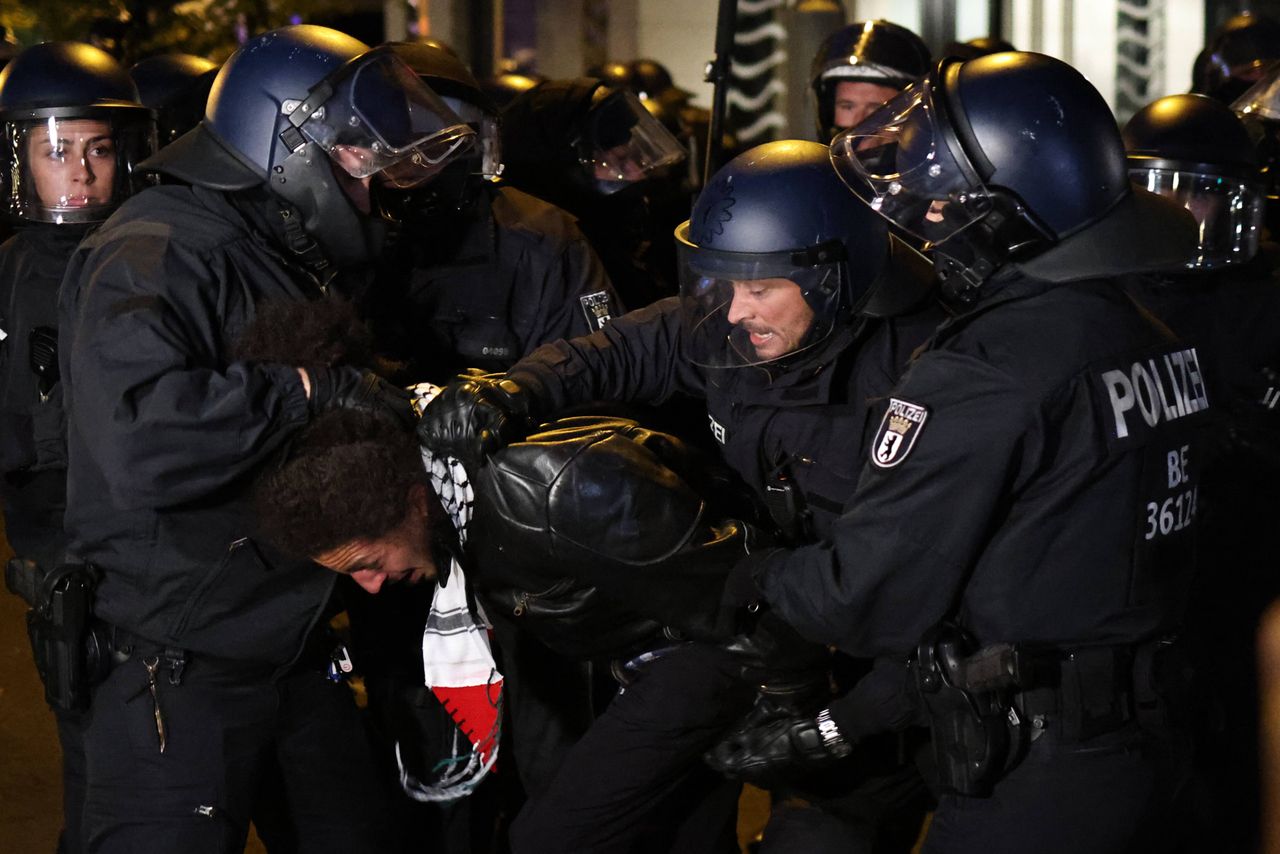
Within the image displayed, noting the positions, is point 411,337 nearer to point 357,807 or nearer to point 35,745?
point 357,807

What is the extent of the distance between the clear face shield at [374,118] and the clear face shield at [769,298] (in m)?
0.60

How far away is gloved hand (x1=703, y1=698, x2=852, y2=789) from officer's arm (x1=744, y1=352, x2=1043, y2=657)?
0.36 metres

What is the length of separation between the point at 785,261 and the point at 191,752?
1468 mm

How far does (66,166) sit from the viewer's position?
3662 millimetres

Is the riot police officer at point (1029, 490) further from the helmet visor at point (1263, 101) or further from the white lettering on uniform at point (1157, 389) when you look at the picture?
the helmet visor at point (1263, 101)

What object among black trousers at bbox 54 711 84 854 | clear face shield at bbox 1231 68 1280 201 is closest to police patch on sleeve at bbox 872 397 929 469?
black trousers at bbox 54 711 84 854

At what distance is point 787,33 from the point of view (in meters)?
11.3

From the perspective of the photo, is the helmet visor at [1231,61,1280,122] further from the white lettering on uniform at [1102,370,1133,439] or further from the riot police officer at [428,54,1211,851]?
the white lettering on uniform at [1102,370,1133,439]

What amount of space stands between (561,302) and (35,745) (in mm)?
2373

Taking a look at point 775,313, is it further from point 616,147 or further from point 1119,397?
point 616,147

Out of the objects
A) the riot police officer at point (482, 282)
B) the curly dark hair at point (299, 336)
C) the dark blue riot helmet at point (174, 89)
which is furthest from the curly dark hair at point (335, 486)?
the dark blue riot helmet at point (174, 89)

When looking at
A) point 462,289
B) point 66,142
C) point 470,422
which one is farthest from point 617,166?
point 470,422

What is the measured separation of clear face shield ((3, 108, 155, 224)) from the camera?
363 cm

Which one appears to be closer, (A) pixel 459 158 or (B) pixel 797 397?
(B) pixel 797 397
